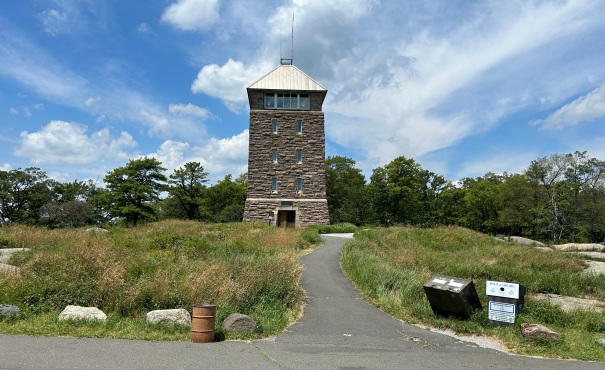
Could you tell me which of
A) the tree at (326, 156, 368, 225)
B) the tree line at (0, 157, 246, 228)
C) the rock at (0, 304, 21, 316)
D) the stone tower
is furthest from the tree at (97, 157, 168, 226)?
the rock at (0, 304, 21, 316)

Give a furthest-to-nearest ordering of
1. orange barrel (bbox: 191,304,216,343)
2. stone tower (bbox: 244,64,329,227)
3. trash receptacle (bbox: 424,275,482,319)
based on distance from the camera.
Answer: stone tower (bbox: 244,64,329,227), trash receptacle (bbox: 424,275,482,319), orange barrel (bbox: 191,304,216,343)

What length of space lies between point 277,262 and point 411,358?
232 inches

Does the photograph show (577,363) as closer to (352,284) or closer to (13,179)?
(352,284)

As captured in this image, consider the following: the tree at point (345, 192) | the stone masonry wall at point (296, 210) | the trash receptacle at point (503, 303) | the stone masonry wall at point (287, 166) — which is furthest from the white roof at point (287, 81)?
the trash receptacle at point (503, 303)

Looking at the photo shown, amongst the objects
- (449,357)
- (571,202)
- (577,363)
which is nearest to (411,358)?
(449,357)

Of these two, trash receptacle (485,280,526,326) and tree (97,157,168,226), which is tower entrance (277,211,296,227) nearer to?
tree (97,157,168,226)

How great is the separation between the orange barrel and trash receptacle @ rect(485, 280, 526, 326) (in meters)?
6.14

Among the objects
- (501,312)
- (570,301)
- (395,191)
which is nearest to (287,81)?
(395,191)

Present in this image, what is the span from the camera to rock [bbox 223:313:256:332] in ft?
27.5

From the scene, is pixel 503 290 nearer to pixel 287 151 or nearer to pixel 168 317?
pixel 168 317

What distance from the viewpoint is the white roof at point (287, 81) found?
40.5m

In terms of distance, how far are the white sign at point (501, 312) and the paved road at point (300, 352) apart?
58.7 inches

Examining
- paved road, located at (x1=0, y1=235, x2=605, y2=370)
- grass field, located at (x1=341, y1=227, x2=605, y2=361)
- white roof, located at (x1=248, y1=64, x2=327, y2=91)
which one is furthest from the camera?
white roof, located at (x1=248, y1=64, x2=327, y2=91)

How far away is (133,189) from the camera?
4703 centimetres
